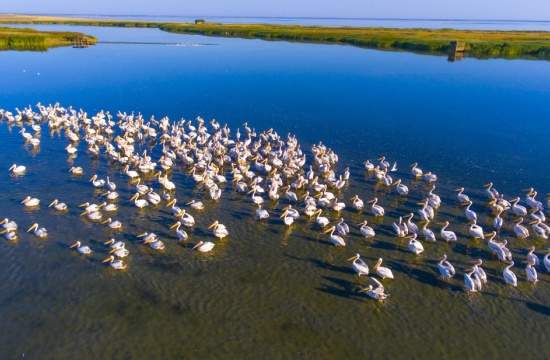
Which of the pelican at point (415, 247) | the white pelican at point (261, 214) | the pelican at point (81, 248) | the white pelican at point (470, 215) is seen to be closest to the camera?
the pelican at point (81, 248)

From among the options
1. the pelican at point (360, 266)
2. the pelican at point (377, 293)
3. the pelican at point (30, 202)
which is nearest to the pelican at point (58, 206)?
the pelican at point (30, 202)

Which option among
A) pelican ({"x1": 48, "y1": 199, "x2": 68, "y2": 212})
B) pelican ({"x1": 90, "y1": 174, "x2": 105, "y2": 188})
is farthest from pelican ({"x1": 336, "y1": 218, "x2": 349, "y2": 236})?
pelican ({"x1": 48, "y1": 199, "x2": 68, "y2": 212})

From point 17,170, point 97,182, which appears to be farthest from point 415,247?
point 17,170

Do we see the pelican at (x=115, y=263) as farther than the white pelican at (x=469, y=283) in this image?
Yes

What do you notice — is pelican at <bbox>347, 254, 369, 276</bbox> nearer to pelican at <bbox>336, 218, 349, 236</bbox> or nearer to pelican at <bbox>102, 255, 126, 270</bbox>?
pelican at <bbox>336, 218, 349, 236</bbox>

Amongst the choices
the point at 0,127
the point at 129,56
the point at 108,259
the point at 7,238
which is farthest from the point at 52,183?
the point at 129,56

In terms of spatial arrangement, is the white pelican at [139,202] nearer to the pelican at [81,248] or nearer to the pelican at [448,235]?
the pelican at [81,248]
